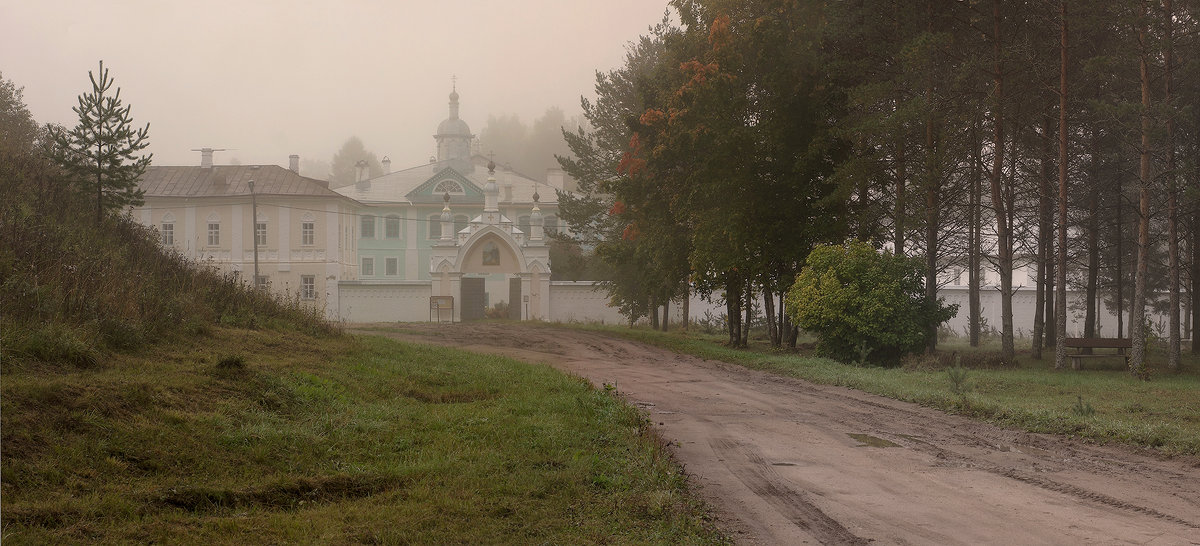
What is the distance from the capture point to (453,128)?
270ft

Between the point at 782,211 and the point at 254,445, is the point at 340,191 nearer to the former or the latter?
the point at 782,211

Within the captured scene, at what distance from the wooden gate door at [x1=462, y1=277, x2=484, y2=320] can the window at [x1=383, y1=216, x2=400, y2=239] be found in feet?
54.3

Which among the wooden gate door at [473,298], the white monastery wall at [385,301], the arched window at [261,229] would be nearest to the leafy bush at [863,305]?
the white monastery wall at [385,301]

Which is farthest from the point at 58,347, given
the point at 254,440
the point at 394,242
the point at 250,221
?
the point at 394,242

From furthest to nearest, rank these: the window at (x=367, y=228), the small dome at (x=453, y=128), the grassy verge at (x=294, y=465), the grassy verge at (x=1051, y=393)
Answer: the small dome at (x=453, y=128) < the window at (x=367, y=228) < the grassy verge at (x=1051, y=393) < the grassy verge at (x=294, y=465)

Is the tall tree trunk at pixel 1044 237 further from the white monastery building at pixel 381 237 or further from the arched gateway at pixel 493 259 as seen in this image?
the arched gateway at pixel 493 259

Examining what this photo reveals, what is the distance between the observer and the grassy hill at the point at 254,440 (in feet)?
19.8

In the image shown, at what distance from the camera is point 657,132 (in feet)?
89.4

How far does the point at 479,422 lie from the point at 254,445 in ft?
9.20

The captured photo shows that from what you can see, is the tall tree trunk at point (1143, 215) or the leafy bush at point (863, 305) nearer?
the tall tree trunk at point (1143, 215)

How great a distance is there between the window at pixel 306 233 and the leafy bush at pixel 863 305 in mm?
37954

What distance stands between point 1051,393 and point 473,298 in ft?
122

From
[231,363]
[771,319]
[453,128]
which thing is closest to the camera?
[231,363]

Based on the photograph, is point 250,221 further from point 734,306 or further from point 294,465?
point 294,465
